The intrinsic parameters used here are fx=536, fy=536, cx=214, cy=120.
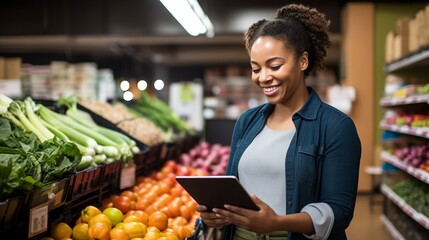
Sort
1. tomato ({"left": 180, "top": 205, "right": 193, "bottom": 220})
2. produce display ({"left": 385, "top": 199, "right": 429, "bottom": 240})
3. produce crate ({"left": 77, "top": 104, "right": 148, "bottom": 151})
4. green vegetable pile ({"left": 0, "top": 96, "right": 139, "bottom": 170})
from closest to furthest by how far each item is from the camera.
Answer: green vegetable pile ({"left": 0, "top": 96, "right": 139, "bottom": 170})
tomato ({"left": 180, "top": 205, "right": 193, "bottom": 220})
produce crate ({"left": 77, "top": 104, "right": 148, "bottom": 151})
produce display ({"left": 385, "top": 199, "right": 429, "bottom": 240})

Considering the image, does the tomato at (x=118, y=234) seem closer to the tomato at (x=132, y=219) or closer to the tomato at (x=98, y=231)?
the tomato at (x=98, y=231)

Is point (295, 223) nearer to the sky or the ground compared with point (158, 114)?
nearer to the ground

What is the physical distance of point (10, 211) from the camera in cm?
182

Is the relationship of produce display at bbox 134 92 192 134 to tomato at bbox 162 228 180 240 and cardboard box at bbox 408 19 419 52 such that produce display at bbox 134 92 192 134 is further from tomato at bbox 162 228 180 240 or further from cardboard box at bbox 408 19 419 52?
tomato at bbox 162 228 180 240

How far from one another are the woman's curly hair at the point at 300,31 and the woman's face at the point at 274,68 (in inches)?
1.4

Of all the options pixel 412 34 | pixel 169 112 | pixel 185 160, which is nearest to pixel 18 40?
pixel 169 112

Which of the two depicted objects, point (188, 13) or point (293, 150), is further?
point (188, 13)

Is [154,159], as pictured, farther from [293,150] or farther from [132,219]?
[293,150]

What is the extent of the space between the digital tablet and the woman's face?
0.48 metres

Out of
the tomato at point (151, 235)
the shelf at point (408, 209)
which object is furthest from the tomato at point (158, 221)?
the shelf at point (408, 209)

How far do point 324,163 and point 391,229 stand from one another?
484cm

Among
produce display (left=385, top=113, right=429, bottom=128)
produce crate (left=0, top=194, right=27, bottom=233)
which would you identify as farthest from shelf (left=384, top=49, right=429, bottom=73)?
produce crate (left=0, top=194, right=27, bottom=233)

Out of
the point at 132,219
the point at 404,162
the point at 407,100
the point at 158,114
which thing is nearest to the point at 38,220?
the point at 132,219

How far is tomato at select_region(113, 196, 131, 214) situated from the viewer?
298cm
